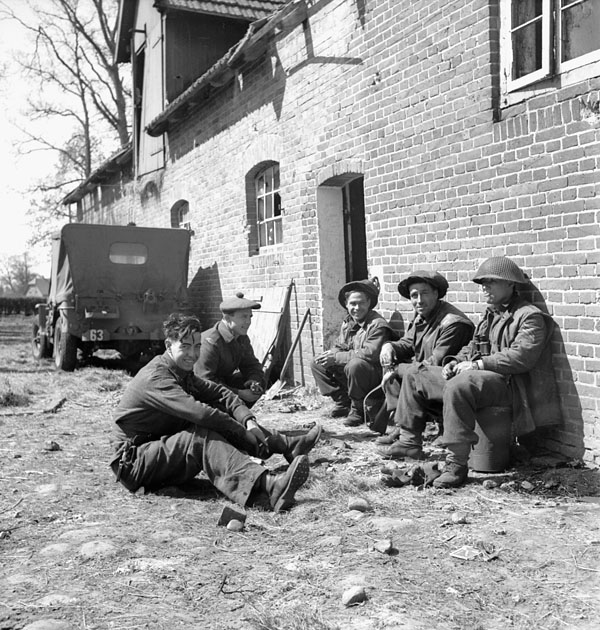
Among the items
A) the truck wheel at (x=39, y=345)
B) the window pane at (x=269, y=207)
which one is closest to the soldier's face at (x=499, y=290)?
the window pane at (x=269, y=207)

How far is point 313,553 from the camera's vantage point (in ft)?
11.1

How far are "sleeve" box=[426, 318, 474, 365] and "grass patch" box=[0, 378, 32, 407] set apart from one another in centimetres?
511

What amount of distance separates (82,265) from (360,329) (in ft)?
19.6

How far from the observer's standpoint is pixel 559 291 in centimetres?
477

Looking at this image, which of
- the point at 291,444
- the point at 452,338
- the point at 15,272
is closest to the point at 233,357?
the point at 291,444

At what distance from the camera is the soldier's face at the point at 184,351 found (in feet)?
14.3

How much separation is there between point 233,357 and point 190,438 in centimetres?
161

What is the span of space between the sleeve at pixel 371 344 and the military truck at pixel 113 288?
5173mm

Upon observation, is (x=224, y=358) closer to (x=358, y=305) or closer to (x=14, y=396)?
(x=358, y=305)

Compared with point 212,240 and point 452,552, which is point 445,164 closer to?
point 452,552

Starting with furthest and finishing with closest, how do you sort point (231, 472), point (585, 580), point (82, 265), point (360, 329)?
point (82, 265), point (360, 329), point (231, 472), point (585, 580)

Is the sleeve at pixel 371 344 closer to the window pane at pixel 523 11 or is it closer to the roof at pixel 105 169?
the window pane at pixel 523 11

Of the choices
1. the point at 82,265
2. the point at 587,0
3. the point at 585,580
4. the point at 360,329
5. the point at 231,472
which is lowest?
the point at 585,580

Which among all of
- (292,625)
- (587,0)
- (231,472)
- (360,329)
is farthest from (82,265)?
(292,625)
